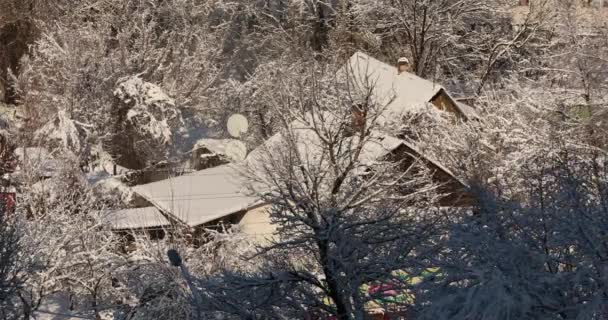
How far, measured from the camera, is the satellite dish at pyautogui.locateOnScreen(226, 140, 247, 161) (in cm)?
2169

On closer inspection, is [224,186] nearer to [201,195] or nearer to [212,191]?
[212,191]

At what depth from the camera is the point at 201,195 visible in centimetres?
2070

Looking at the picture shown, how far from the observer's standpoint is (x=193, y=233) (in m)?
18.8

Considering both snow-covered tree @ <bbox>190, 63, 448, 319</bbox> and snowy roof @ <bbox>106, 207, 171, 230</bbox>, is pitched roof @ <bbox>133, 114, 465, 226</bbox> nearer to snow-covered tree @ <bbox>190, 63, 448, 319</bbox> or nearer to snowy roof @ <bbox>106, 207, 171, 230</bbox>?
snowy roof @ <bbox>106, 207, 171, 230</bbox>

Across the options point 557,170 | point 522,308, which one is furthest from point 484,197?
point 522,308

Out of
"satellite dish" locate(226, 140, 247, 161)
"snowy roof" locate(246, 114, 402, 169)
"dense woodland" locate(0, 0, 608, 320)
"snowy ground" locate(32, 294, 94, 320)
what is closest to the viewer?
"dense woodland" locate(0, 0, 608, 320)

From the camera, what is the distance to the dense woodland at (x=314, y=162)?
7223 millimetres

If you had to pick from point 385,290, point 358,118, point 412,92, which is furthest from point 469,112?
point 385,290

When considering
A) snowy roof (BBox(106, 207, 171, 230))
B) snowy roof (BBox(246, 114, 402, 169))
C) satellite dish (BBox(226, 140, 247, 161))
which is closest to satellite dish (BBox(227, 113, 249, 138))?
satellite dish (BBox(226, 140, 247, 161))

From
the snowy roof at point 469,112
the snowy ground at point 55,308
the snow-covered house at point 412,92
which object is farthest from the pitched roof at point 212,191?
the snowy roof at point 469,112

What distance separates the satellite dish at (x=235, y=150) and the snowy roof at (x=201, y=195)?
44 centimetres

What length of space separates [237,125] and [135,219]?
9.28 metres

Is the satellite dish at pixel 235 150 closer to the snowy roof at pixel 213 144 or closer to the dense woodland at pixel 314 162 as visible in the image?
the dense woodland at pixel 314 162

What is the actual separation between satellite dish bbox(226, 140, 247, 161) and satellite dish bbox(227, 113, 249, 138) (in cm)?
267
